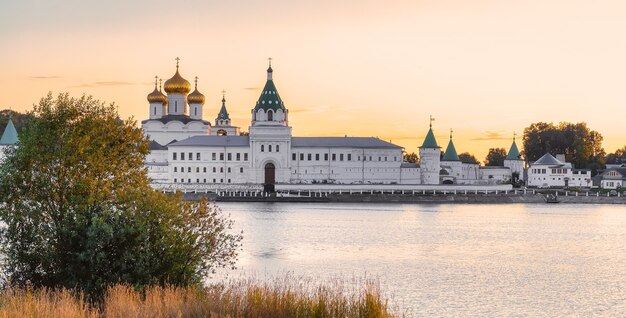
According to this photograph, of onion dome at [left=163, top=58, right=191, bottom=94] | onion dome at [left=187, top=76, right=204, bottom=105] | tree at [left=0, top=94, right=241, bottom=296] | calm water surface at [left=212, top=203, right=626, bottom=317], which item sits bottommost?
calm water surface at [left=212, top=203, right=626, bottom=317]

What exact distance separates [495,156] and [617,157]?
13878mm

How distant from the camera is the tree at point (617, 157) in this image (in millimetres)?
101931

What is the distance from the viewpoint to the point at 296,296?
1101 cm

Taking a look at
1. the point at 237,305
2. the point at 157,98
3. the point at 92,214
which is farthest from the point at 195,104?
the point at 237,305

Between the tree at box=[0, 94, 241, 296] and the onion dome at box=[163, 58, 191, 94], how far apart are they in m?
64.2

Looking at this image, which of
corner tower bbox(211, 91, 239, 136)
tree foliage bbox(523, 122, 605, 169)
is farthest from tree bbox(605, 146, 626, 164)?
corner tower bbox(211, 91, 239, 136)

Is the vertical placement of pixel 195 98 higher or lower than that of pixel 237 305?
higher

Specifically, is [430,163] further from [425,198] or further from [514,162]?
[514,162]

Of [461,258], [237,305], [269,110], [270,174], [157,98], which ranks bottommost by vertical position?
[461,258]

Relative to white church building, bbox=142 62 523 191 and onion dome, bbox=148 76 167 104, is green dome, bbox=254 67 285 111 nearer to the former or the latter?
white church building, bbox=142 62 523 191

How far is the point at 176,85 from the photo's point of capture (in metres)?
80.2

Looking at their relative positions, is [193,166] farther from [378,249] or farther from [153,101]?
[378,249]

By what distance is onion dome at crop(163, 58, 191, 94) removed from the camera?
80312 mm

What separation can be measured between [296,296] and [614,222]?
132 feet
